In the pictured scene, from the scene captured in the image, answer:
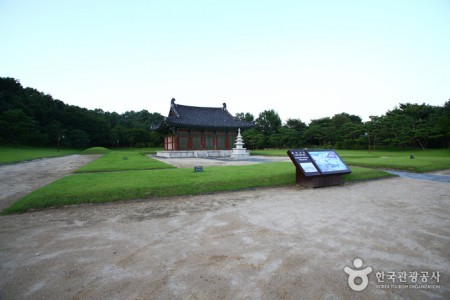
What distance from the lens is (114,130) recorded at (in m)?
64.8

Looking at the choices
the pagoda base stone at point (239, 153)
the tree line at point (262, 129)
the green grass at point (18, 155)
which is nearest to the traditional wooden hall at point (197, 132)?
the pagoda base stone at point (239, 153)

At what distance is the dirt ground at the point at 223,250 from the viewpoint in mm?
2676

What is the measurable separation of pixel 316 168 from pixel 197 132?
24.7m

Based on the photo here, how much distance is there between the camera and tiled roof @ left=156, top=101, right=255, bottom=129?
3078 cm

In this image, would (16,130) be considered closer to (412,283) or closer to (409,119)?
(412,283)

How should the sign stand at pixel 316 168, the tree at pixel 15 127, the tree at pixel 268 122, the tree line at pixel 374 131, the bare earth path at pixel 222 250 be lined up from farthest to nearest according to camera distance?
1. the tree at pixel 268 122
2. the tree at pixel 15 127
3. the tree line at pixel 374 131
4. the sign stand at pixel 316 168
5. the bare earth path at pixel 222 250

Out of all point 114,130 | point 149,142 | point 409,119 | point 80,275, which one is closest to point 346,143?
point 409,119

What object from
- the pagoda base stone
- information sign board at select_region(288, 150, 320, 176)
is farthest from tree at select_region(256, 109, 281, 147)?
information sign board at select_region(288, 150, 320, 176)

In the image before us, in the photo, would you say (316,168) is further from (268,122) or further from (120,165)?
(268,122)

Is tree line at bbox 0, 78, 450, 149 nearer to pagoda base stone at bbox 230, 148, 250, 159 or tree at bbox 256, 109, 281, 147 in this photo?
tree at bbox 256, 109, 281, 147

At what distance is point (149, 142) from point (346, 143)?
178 feet

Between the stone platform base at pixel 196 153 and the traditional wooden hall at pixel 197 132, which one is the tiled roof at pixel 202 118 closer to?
the traditional wooden hall at pixel 197 132

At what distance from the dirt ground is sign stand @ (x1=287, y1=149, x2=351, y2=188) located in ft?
7.93

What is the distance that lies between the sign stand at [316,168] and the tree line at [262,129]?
1136 inches
